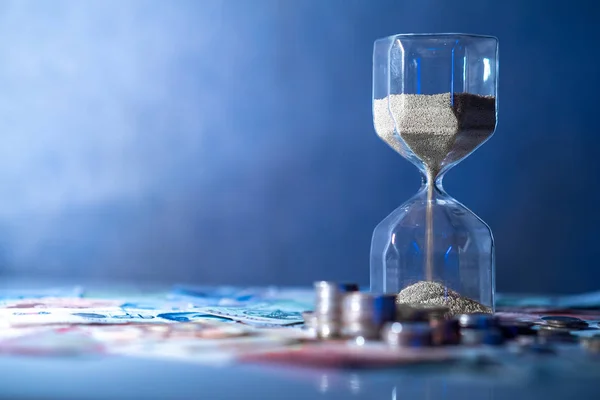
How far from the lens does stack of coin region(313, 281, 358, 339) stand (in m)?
1.43

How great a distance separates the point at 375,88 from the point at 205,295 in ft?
2.53

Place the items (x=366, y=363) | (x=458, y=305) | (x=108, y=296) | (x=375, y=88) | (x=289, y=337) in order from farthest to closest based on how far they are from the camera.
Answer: (x=108, y=296) → (x=375, y=88) → (x=458, y=305) → (x=289, y=337) → (x=366, y=363)

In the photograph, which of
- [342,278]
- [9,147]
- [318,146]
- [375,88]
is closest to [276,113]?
[318,146]

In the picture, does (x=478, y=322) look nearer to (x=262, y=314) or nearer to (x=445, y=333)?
(x=445, y=333)

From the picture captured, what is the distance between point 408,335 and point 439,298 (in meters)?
0.48

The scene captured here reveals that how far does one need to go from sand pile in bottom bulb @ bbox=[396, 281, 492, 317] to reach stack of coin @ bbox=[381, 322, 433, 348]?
0.43 metres

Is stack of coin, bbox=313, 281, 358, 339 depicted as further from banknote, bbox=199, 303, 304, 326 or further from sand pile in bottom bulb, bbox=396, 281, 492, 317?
sand pile in bottom bulb, bbox=396, 281, 492, 317

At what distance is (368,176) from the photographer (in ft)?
12.6

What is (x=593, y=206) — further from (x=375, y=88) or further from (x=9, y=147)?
(x=9, y=147)

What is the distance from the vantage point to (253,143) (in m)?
3.90

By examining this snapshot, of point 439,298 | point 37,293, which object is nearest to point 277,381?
point 439,298

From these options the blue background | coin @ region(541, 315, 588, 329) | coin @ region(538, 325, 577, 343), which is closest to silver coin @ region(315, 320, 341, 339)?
coin @ region(538, 325, 577, 343)

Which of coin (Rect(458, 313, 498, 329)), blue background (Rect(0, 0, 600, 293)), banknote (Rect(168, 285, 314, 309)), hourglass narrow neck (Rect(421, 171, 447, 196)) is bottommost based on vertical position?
coin (Rect(458, 313, 498, 329))

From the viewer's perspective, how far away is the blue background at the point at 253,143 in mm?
3715
